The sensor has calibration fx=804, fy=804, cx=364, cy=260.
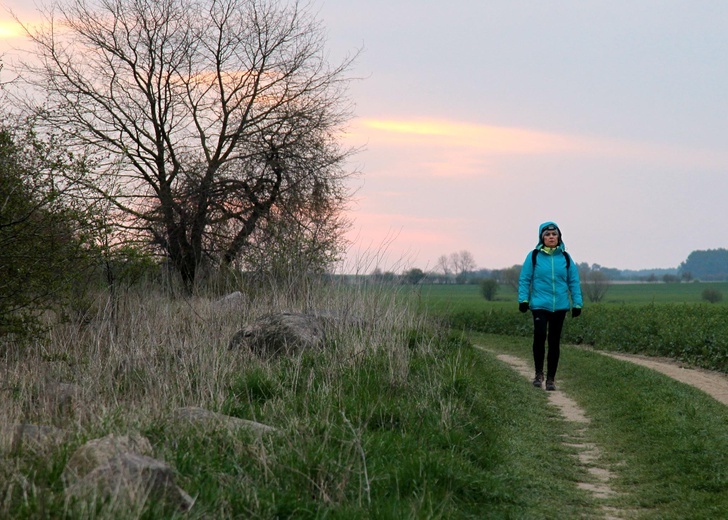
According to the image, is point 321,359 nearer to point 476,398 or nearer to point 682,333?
point 476,398

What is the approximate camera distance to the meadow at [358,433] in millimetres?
5668

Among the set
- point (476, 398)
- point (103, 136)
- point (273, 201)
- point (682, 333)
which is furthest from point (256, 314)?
point (103, 136)

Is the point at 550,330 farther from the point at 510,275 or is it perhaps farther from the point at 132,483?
the point at 510,275

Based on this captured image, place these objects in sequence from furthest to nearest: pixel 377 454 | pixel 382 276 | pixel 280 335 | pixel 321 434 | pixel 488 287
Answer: pixel 488 287 < pixel 382 276 < pixel 280 335 < pixel 321 434 < pixel 377 454

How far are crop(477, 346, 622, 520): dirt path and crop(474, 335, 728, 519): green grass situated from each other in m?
0.11

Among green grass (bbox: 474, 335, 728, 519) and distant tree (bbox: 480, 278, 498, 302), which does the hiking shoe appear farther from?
distant tree (bbox: 480, 278, 498, 302)

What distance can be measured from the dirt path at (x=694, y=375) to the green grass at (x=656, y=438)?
0.71 metres

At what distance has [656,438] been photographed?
374 inches

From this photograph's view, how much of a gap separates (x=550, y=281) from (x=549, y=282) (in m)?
0.02

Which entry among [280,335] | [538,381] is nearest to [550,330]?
[538,381]

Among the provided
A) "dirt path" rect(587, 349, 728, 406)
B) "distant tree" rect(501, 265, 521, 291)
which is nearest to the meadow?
"dirt path" rect(587, 349, 728, 406)

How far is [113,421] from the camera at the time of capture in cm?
701

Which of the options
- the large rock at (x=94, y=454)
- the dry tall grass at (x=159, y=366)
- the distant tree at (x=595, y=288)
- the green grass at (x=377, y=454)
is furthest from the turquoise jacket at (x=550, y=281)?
the distant tree at (x=595, y=288)

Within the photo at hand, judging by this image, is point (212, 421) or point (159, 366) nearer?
point (212, 421)
